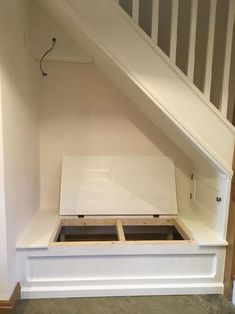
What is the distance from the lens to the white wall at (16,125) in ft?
5.29

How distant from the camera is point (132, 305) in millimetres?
1833

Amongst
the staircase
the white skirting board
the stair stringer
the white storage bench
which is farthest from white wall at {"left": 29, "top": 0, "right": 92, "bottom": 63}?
the white skirting board

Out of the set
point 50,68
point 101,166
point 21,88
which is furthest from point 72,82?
point 101,166

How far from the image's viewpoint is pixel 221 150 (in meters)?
1.85

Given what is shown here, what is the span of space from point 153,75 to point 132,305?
5.13 feet

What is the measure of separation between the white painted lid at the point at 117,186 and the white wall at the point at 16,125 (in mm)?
353

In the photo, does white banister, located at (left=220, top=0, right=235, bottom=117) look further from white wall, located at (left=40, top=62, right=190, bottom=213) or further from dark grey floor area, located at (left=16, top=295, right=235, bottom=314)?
dark grey floor area, located at (left=16, top=295, right=235, bottom=314)

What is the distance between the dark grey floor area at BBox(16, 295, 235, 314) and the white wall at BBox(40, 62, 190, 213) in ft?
3.16

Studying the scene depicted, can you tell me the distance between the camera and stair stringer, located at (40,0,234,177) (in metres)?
1.61

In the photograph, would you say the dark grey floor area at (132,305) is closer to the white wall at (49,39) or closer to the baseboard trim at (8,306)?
the baseboard trim at (8,306)

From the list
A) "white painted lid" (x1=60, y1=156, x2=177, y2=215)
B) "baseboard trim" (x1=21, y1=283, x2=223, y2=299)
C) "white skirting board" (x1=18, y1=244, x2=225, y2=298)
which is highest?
"white painted lid" (x1=60, y1=156, x2=177, y2=215)

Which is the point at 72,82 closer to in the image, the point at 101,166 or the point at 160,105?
the point at 101,166

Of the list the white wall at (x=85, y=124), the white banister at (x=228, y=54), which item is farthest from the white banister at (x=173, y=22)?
the white wall at (x=85, y=124)

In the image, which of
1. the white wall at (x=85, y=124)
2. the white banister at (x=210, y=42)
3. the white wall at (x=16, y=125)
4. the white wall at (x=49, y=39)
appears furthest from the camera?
the white wall at (x=85, y=124)
